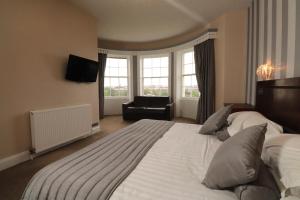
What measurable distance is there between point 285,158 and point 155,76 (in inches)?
212

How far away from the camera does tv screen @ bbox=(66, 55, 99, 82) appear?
3.19 metres

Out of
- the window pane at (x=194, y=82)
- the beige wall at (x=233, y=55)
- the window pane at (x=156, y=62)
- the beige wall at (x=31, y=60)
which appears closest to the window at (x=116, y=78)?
the window pane at (x=156, y=62)

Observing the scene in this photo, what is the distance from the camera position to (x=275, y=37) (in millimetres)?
2229

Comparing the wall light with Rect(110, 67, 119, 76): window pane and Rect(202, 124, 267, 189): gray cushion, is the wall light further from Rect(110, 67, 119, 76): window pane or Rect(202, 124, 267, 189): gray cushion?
Rect(110, 67, 119, 76): window pane

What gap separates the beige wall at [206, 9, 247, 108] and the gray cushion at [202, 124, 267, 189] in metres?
2.90

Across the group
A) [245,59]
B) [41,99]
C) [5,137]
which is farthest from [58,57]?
[245,59]

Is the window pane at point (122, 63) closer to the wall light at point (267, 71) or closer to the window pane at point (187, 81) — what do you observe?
the window pane at point (187, 81)

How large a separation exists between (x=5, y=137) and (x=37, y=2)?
211 cm

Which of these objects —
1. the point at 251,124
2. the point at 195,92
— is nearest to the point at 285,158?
the point at 251,124

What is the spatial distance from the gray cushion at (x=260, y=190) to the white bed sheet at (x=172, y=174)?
0.08 m

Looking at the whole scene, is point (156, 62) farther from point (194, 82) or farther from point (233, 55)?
point (233, 55)

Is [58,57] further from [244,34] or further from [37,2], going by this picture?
[244,34]

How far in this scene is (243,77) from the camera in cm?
362

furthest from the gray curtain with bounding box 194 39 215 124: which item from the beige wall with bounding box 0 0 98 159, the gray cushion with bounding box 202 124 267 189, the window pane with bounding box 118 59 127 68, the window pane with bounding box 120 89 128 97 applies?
the gray cushion with bounding box 202 124 267 189
